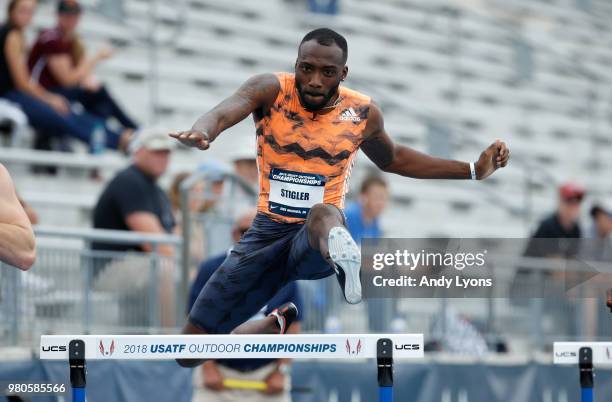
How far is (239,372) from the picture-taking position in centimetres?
691

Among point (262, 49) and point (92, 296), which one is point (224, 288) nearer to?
point (92, 296)

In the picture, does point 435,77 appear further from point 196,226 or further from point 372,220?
point 196,226

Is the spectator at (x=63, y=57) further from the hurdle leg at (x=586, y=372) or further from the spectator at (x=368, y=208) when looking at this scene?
the hurdle leg at (x=586, y=372)

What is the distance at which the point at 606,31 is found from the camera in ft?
66.9

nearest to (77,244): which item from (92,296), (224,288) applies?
(92,296)

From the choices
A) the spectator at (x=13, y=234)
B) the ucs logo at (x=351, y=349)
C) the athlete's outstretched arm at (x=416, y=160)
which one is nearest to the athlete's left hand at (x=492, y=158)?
the athlete's outstretched arm at (x=416, y=160)

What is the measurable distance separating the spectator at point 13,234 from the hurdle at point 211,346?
443 mm

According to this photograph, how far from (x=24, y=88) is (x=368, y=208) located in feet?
9.58

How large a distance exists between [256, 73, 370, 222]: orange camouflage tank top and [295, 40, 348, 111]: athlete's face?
9 centimetres

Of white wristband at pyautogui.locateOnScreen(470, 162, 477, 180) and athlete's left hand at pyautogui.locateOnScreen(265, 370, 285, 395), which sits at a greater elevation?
white wristband at pyautogui.locateOnScreen(470, 162, 477, 180)

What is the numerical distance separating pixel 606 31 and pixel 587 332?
1219 cm

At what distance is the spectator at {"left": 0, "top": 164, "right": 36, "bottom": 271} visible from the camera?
13.2 ft

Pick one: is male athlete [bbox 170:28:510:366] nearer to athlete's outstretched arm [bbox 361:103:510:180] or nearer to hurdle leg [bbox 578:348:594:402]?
athlete's outstretched arm [bbox 361:103:510:180]

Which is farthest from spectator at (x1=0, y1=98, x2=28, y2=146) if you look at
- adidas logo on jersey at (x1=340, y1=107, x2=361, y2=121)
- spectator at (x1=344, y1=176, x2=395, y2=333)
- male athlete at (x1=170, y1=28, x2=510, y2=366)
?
adidas logo on jersey at (x1=340, y1=107, x2=361, y2=121)
